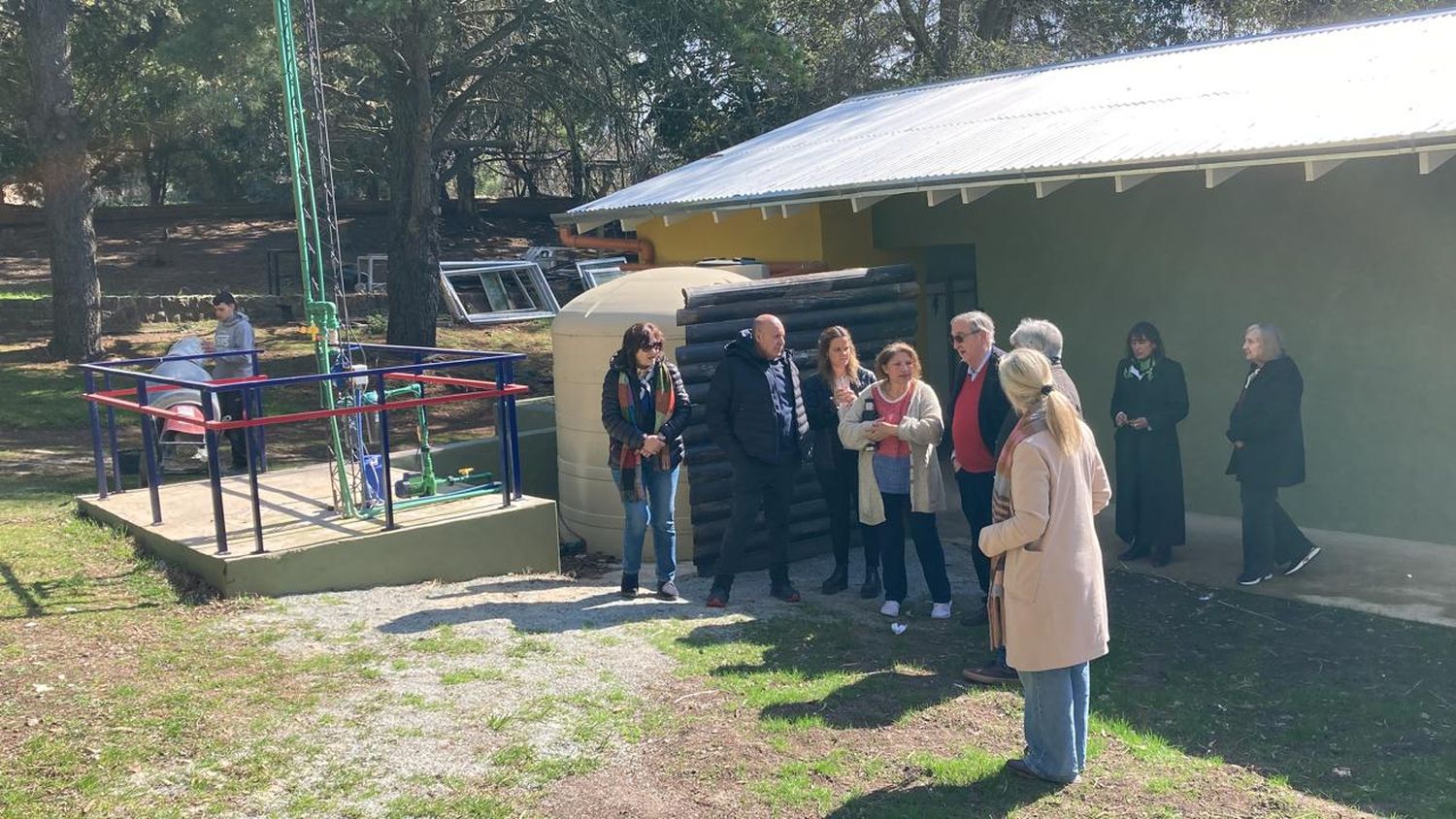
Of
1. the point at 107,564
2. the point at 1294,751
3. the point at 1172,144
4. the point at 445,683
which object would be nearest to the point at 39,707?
the point at 445,683

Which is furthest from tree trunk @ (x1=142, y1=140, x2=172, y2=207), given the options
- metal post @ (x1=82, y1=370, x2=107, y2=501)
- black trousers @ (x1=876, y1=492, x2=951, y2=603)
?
black trousers @ (x1=876, y1=492, x2=951, y2=603)

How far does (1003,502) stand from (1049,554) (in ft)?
1.08

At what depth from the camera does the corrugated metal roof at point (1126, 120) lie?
25.7 feet

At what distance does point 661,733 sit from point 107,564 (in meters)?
4.20

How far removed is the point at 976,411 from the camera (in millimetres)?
6504

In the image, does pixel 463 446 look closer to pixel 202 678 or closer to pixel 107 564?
pixel 107 564

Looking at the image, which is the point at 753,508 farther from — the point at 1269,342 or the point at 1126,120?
the point at 1126,120

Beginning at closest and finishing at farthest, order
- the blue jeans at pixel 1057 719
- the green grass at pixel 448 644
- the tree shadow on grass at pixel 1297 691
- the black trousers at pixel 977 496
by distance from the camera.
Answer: the blue jeans at pixel 1057 719
the tree shadow on grass at pixel 1297 691
the green grass at pixel 448 644
the black trousers at pixel 977 496

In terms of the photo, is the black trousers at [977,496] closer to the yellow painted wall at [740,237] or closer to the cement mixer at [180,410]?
the yellow painted wall at [740,237]

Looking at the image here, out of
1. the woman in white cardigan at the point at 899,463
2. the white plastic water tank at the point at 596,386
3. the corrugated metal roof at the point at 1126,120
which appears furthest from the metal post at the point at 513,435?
the corrugated metal roof at the point at 1126,120

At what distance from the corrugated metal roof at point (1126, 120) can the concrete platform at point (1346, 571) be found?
2.57 meters

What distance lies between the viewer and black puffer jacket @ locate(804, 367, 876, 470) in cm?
760

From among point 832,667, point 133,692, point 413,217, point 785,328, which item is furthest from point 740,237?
point 133,692

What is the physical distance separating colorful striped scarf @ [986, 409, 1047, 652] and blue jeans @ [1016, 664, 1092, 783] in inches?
9.6
